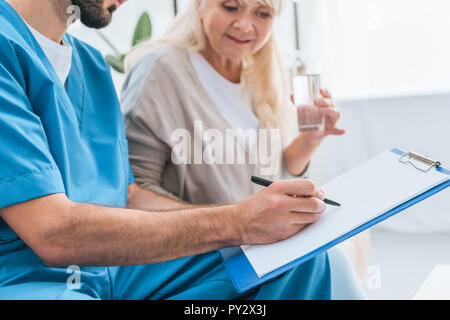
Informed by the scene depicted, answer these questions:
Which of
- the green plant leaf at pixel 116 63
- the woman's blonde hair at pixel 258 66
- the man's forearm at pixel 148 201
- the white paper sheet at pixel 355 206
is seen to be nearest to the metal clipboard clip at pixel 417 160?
the white paper sheet at pixel 355 206

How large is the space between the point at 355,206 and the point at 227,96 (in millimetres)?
553

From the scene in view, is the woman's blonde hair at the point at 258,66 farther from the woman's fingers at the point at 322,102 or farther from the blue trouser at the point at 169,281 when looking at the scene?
the blue trouser at the point at 169,281

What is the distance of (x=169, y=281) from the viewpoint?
66 cm

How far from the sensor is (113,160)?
2.32ft

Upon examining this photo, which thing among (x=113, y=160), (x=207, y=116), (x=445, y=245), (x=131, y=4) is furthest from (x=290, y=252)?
(x=131, y=4)

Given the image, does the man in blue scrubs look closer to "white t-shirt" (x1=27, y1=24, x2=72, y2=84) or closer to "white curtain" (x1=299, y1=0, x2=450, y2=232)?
"white t-shirt" (x1=27, y1=24, x2=72, y2=84)

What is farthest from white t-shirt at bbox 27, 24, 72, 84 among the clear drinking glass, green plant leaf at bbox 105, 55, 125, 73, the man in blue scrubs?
green plant leaf at bbox 105, 55, 125, 73

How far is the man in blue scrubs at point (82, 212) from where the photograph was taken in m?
0.48

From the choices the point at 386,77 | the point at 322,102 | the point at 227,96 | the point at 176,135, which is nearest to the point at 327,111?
the point at 322,102

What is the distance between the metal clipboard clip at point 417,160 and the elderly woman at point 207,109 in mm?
391

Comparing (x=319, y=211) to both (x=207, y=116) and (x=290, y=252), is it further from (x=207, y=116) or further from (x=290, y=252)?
(x=207, y=116)

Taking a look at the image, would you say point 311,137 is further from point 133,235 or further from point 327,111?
point 133,235

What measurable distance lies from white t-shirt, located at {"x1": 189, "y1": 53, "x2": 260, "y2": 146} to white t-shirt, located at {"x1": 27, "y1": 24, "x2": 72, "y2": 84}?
353 millimetres

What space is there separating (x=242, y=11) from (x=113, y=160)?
46 cm
